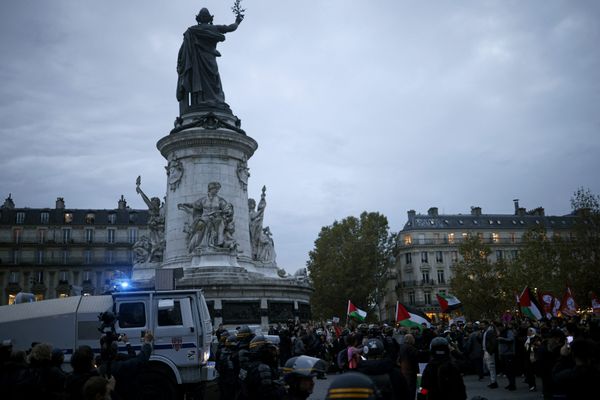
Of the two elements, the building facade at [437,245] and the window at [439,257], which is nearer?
the building facade at [437,245]

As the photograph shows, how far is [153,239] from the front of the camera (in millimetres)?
31047

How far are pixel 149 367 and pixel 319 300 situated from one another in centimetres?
4850

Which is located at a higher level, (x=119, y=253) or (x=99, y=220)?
(x=99, y=220)

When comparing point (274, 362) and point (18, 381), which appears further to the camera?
point (274, 362)

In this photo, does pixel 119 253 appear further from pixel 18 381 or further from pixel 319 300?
pixel 18 381

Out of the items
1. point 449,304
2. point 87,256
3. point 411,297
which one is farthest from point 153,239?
point 411,297

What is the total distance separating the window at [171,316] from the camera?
13344 millimetres

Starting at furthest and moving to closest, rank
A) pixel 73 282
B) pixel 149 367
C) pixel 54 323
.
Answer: pixel 73 282, pixel 54 323, pixel 149 367

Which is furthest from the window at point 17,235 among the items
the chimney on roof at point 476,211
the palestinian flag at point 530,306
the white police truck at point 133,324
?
the palestinian flag at point 530,306

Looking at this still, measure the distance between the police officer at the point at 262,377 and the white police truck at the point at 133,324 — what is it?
6048 millimetres

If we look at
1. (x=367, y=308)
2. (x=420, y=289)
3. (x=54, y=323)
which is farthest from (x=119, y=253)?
(x=54, y=323)

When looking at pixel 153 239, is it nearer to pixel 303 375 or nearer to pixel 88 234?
pixel 303 375

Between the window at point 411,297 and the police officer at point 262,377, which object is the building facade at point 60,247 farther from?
the police officer at point 262,377

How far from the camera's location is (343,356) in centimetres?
942
